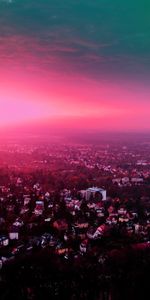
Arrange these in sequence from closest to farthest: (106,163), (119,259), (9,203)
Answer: (119,259), (9,203), (106,163)

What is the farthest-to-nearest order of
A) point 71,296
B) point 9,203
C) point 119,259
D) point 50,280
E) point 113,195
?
point 113,195
point 9,203
point 119,259
point 50,280
point 71,296

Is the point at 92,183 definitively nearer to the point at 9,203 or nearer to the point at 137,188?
the point at 137,188

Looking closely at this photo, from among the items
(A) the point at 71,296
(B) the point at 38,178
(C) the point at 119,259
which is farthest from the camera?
(B) the point at 38,178

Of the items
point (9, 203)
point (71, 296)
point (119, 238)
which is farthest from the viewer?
point (9, 203)

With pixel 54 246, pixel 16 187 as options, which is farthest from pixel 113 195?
pixel 54 246

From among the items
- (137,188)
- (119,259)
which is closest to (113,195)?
(137,188)

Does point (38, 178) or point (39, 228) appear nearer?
point (39, 228)

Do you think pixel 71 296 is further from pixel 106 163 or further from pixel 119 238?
pixel 106 163

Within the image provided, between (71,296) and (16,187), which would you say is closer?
(71,296)
